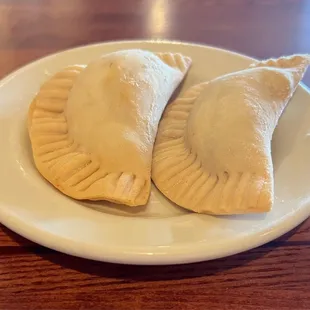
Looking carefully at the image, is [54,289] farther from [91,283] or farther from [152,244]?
[152,244]

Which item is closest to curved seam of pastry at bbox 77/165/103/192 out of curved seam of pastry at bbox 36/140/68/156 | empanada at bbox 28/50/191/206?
Result: empanada at bbox 28/50/191/206

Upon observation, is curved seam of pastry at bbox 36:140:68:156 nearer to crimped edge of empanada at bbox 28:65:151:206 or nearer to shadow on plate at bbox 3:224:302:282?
crimped edge of empanada at bbox 28:65:151:206

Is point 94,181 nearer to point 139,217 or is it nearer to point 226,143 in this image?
point 139,217

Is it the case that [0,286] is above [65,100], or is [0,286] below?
below

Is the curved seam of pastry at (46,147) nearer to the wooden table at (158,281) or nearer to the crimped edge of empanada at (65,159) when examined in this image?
the crimped edge of empanada at (65,159)

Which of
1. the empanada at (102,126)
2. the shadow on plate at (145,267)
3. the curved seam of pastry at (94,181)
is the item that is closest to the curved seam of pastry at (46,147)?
the empanada at (102,126)

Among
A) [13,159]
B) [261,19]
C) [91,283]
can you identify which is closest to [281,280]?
[91,283]
